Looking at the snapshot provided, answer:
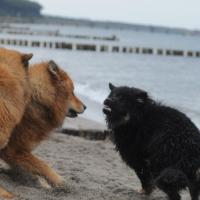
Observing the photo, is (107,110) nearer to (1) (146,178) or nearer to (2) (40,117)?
(2) (40,117)

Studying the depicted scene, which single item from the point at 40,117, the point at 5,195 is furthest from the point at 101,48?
the point at 5,195

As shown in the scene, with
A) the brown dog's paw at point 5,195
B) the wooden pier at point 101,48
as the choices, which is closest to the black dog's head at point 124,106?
the brown dog's paw at point 5,195

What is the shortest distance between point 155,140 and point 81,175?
5.71ft

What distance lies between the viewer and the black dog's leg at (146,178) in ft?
23.5

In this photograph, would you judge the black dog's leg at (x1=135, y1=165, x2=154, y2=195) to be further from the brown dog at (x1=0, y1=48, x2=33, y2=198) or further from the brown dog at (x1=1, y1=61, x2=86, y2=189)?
the brown dog at (x1=0, y1=48, x2=33, y2=198)

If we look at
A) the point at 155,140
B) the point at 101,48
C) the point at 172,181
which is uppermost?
the point at 155,140

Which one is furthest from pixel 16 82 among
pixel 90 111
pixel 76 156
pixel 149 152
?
pixel 90 111

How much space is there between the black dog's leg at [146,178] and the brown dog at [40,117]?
39.3 inches

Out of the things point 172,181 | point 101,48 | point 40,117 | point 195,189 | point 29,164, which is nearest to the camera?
point 172,181

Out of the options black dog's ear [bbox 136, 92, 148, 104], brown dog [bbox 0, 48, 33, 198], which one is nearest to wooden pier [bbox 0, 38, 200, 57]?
black dog's ear [bbox 136, 92, 148, 104]

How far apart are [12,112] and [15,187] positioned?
0.91 metres

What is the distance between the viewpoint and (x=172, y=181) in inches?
253

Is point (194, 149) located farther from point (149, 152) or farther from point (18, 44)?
point (18, 44)

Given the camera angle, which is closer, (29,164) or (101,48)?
(29,164)
